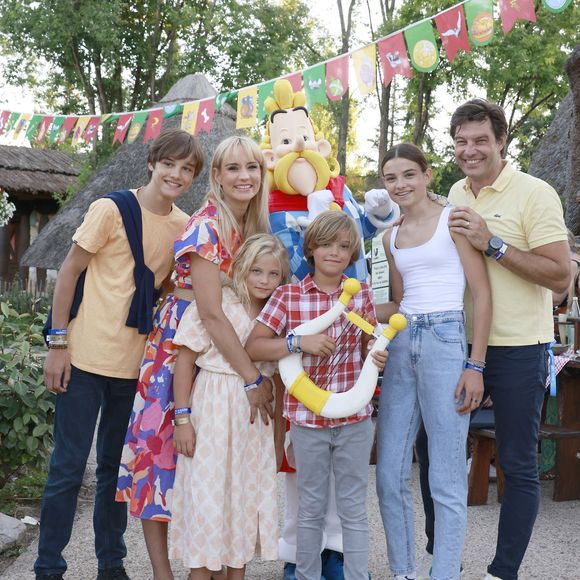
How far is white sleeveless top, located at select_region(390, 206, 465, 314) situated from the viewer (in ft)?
8.29

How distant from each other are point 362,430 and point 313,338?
16.0 inches

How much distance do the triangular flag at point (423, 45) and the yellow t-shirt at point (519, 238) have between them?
3.48 m

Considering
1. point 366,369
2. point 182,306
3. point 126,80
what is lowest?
point 366,369

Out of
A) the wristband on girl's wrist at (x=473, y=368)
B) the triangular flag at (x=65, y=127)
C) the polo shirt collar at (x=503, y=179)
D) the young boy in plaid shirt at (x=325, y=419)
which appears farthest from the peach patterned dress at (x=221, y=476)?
the triangular flag at (x=65, y=127)

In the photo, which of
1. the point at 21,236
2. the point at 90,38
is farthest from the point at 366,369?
the point at 21,236

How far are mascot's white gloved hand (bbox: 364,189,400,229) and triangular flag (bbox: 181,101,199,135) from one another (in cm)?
436

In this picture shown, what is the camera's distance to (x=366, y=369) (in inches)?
95.9

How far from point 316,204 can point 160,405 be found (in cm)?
110

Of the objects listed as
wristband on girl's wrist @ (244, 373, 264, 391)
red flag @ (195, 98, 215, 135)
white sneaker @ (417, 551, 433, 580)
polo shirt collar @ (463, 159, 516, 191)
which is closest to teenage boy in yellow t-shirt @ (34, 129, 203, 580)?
wristband on girl's wrist @ (244, 373, 264, 391)

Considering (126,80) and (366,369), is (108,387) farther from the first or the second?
(126,80)

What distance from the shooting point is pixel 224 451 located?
8.18ft

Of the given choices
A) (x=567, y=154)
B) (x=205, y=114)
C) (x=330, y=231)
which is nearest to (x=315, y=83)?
(x=205, y=114)

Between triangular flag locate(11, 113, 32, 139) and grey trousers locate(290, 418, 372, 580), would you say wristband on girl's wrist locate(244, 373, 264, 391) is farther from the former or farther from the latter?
triangular flag locate(11, 113, 32, 139)

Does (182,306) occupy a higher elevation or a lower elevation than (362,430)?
higher
